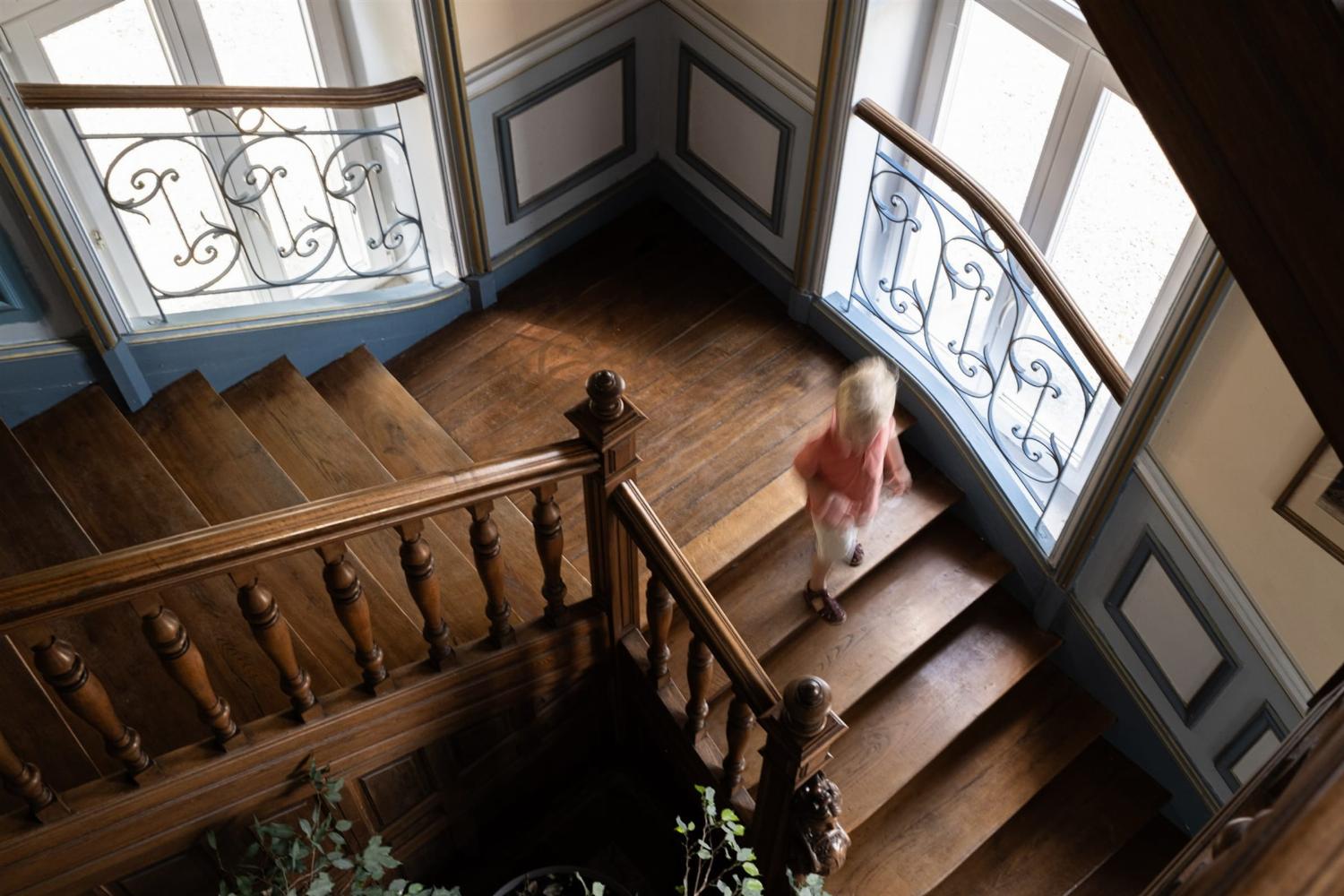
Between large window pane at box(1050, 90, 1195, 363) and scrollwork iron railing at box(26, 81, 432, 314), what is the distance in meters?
2.24

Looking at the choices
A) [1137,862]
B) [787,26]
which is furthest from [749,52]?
[1137,862]

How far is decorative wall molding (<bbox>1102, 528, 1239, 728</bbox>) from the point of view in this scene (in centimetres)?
323

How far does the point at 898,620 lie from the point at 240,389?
2.45 metres

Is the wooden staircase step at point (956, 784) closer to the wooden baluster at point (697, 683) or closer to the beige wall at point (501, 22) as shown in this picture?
the wooden baluster at point (697, 683)

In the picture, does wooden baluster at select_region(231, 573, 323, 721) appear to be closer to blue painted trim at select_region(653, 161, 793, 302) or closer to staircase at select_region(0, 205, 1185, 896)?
staircase at select_region(0, 205, 1185, 896)

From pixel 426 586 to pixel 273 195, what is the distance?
232 cm

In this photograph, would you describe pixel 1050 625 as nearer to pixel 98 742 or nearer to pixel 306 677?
pixel 306 677

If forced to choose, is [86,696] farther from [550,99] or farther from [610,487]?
[550,99]

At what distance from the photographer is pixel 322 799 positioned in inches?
113

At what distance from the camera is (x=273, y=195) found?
14.1 feet

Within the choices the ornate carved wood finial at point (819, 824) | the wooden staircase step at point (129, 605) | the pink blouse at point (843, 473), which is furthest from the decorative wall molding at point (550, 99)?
the ornate carved wood finial at point (819, 824)

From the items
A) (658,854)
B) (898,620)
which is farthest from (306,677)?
(898,620)

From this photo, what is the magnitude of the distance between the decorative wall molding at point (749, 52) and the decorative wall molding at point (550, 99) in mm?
278

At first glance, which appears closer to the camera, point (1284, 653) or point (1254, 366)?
point (1254, 366)
